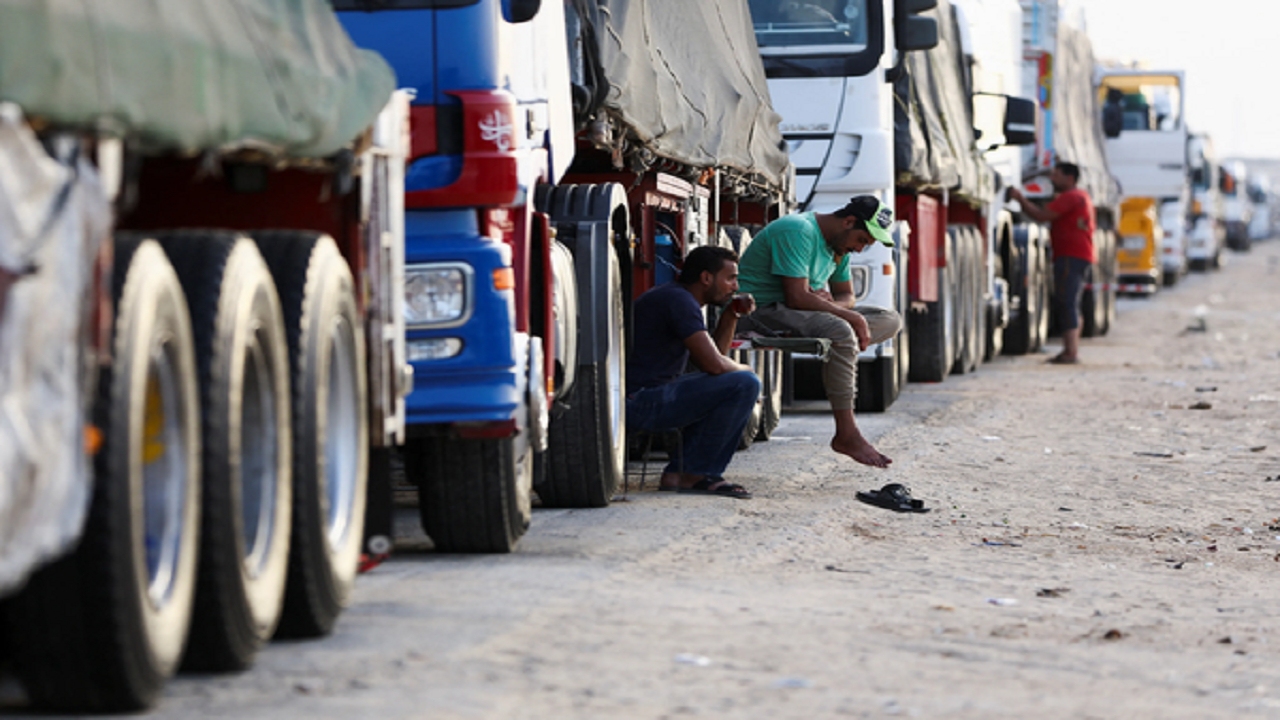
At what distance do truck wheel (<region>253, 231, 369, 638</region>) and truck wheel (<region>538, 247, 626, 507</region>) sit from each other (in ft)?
9.23

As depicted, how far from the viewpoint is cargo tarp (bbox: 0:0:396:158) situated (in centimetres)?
366

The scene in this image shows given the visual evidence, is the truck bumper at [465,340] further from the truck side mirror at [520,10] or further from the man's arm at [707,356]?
the man's arm at [707,356]

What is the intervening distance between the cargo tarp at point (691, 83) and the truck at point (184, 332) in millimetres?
2795

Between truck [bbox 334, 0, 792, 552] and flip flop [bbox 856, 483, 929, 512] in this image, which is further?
flip flop [bbox 856, 483, 929, 512]

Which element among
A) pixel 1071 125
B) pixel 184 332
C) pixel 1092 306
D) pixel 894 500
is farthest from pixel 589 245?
pixel 1092 306

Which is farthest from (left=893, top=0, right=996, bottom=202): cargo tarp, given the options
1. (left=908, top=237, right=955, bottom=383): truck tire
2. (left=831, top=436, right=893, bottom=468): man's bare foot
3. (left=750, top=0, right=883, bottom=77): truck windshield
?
(left=831, top=436, right=893, bottom=468): man's bare foot

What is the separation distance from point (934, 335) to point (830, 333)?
23.4ft

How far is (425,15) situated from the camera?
6809 millimetres

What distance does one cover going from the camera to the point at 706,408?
32.3ft

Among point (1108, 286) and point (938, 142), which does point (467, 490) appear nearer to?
point (938, 142)

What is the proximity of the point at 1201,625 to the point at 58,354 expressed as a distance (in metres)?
4.16

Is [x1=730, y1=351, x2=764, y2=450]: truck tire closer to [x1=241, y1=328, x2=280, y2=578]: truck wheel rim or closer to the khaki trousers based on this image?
the khaki trousers

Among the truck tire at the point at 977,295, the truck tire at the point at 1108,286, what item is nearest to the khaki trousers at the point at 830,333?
the truck tire at the point at 977,295

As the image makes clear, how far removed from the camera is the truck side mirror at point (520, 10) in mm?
7039
